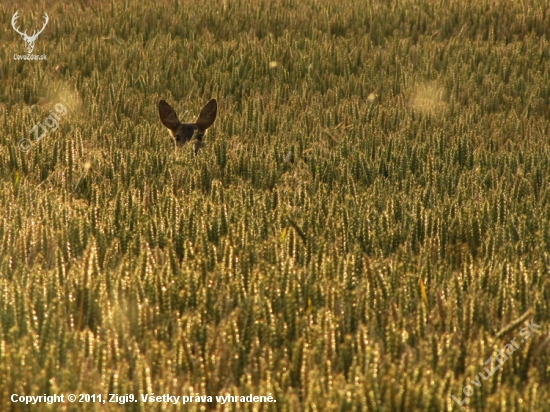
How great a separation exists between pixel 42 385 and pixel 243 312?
0.78 m

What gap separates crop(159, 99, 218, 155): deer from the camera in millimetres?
5910

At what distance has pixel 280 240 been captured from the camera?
12.0 feet

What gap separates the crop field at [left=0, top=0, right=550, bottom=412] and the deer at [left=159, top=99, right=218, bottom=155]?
0.45 ft

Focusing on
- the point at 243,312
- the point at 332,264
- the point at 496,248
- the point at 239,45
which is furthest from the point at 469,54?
the point at 243,312

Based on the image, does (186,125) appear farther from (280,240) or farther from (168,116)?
(280,240)

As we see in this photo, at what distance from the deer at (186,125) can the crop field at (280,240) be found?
14 cm

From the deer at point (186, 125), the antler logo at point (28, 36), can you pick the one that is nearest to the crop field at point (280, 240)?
the deer at point (186, 125)

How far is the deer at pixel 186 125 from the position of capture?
5910 millimetres

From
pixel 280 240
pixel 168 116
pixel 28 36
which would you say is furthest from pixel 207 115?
pixel 28 36

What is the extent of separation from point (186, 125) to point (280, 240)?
2.58 meters

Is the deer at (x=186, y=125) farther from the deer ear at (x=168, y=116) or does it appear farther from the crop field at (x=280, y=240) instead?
the crop field at (x=280, y=240)

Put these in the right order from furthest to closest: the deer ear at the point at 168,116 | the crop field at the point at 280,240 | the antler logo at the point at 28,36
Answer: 1. the antler logo at the point at 28,36
2. the deer ear at the point at 168,116
3. the crop field at the point at 280,240

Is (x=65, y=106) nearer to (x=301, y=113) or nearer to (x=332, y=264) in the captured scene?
(x=301, y=113)

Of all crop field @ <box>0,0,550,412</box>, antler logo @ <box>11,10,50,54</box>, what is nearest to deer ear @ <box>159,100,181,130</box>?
crop field @ <box>0,0,550,412</box>
